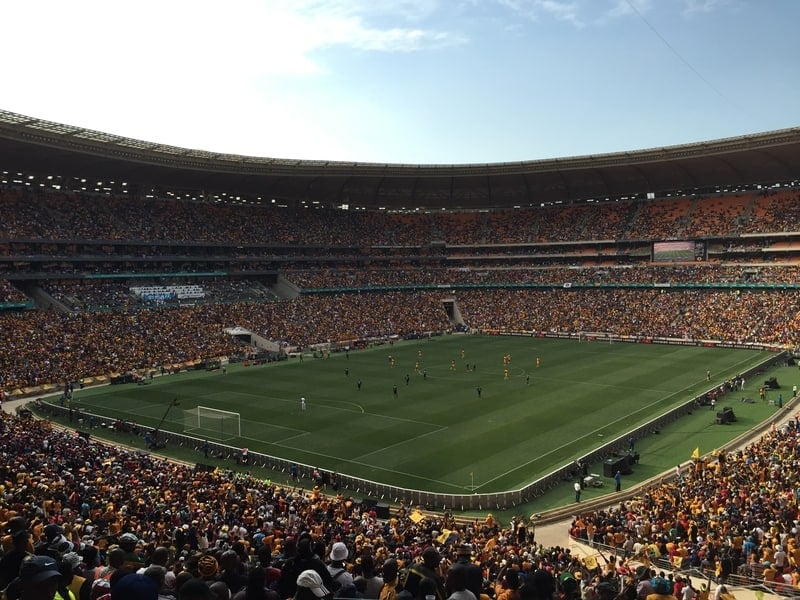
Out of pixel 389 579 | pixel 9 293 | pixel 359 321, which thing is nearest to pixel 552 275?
pixel 359 321

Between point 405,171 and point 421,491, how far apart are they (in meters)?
68.0

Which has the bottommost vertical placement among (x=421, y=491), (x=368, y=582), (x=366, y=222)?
(x=421, y=491)

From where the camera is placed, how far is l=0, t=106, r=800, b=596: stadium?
36969 mm

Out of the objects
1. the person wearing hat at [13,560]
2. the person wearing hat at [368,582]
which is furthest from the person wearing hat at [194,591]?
the person wearing hat at [13,560]

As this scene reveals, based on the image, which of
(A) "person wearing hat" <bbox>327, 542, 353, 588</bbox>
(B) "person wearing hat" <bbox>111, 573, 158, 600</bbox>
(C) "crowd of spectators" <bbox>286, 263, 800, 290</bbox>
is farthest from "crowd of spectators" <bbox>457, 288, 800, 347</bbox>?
(B) "person wearing hat" <bbox>111, 573, 158, 600</bbox>

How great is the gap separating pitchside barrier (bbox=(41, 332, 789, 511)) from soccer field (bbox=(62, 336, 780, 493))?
122 cm

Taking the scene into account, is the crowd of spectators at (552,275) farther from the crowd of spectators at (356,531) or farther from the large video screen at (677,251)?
the crowd of spectators at (356,531)

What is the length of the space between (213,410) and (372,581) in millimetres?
35767

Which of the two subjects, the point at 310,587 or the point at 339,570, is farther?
the point at 339,570

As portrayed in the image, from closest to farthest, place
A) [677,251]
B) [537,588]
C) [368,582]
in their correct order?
[537,588] < [368,582] < [677,251]

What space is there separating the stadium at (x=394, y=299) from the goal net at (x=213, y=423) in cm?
16

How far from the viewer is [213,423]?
3988cm

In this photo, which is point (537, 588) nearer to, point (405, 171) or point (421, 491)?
point (421, 491)

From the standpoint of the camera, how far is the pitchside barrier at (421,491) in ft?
88.2
